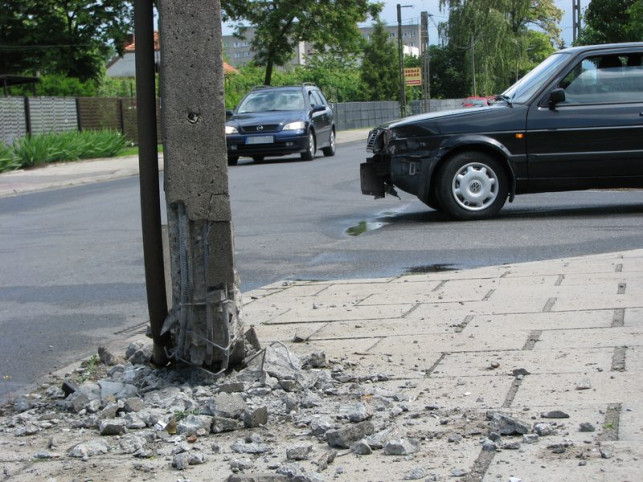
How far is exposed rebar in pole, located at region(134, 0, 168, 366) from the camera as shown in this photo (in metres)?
4.83

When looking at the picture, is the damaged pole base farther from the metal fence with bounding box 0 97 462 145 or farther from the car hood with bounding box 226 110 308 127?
the metal fence with bounding box 0 97 462 145

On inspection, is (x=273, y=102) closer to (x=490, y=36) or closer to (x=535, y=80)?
(x=535, y=80)

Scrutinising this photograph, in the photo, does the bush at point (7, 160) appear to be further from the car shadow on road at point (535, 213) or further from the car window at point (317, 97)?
the car shadow on road at point (535, 213)

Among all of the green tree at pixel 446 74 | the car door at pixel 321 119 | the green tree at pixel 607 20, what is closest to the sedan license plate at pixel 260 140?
the car door at pixel 321 119

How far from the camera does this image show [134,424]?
4.16m

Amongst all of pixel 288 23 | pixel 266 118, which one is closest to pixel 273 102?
pixel 266 118

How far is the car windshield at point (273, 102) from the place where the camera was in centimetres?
2519

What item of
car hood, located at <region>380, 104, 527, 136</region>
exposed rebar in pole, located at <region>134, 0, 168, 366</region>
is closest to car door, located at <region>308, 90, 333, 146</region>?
car hood, located at <region>380, 104, 527, 136</region>

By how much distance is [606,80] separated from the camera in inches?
434

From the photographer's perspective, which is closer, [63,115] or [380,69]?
[63,115]

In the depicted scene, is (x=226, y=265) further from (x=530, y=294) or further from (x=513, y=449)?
(x=530, y=294)

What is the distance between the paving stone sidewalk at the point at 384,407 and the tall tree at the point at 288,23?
41.9 meters

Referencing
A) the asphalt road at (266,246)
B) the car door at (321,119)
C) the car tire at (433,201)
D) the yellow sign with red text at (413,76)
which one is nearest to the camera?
the asphalt road at (266,246)

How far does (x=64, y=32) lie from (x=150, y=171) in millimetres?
44695
